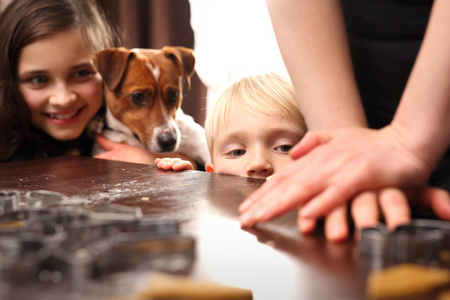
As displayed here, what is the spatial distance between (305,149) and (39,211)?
0.41 m

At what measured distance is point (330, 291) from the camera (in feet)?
1.45

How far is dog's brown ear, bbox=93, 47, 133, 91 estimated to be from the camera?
2293 millimetres

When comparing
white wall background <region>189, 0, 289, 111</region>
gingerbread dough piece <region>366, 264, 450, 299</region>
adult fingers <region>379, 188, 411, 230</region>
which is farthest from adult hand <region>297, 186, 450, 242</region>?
white wall background <region>189, 0, 289, 111</region>

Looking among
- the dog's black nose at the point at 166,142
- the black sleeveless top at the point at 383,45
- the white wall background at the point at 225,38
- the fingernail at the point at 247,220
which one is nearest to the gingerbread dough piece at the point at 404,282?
the fingernail at the point at 247,220

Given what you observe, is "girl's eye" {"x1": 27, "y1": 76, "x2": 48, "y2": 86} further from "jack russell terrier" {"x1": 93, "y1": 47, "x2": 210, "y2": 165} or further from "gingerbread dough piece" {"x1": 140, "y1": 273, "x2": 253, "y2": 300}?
"gingerbread dough piece" {"x1": 140, "y1": 273, "x2": 253, "y2": 300}

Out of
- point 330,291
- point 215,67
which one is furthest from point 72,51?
point 330,291

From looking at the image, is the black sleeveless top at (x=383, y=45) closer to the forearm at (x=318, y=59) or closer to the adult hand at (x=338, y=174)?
the forearm at (x=318, y=59)

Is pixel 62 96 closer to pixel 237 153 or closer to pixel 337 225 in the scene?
pixel 237 153

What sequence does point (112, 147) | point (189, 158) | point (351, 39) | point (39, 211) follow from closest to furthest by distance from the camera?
point (39, 211) < point (351, 39) < point (112, 147) < point (189, 158)

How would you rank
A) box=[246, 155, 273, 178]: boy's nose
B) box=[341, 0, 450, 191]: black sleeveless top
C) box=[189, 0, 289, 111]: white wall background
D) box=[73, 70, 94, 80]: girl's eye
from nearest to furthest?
box=[341, 0, 450, 191]: black sleeveless top → box=[246, 155, 273, 178]: boy's nose → box=[73, 70, 94, 80]: girl's eye → box=[189, 0, 289, 111]: white wall background

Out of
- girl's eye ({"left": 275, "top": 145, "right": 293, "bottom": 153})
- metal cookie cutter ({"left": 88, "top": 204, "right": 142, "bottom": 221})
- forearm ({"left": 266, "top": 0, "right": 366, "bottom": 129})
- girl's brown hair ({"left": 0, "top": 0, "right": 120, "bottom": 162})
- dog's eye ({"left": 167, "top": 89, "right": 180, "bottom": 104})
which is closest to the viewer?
metal cookie cutter ({"left": 88, "top": 204, "right": 142, "bottom": 221})

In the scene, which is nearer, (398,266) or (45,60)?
(398,266)

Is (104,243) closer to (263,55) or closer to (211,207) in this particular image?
(211,207)

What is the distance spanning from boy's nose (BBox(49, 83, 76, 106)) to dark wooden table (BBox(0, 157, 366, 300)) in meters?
1.24
